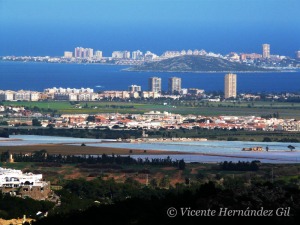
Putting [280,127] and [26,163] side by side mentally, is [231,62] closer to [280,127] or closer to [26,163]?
[280,127]

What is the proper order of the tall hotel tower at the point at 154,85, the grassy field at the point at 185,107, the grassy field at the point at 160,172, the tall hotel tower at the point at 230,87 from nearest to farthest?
the grassy field at the point at 160,172, the grassy field at the point at 185,107, the tall hotel tower at the point at 230,87, the tall hotel tower at the point at 154,85

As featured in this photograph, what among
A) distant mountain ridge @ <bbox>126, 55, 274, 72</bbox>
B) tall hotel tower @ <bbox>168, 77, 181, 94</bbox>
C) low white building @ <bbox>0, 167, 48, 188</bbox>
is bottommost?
low white building @ <bbox>0, 167, 48, 188</bbox>

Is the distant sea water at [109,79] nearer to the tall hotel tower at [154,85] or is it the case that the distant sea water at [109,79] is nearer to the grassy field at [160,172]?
the tall hotel tower at [154,85]

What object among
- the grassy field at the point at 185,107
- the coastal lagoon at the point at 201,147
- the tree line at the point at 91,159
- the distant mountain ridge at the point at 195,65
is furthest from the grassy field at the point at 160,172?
the distant mountain ridge at the point at 195,65

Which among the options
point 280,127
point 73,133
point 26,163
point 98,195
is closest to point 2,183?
point 98,195

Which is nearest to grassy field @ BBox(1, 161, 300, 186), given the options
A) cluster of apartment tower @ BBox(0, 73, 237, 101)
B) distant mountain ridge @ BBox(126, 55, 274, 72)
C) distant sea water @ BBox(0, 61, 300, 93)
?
cluster of apartment tower @ BBox(0, 73, 237, 101)

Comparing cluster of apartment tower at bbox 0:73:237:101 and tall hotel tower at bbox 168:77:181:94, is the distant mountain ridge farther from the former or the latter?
cluster of apartment tower at bbox 0:73:237:101

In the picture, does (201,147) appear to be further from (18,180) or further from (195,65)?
(195,65)
